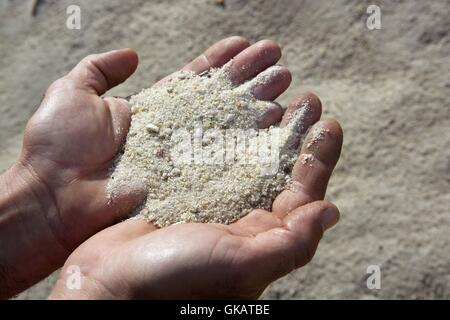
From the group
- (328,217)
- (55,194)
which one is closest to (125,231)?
(55,194)

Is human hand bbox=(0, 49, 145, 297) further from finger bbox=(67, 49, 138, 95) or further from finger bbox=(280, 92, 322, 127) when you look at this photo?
finger bbox=(280, 92, 322, 127)

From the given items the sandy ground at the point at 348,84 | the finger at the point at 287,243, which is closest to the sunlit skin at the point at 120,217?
the finger at the point at 287,243

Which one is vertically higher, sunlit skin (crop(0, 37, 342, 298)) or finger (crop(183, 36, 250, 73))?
finger (crop(183, 36, 250, 73))

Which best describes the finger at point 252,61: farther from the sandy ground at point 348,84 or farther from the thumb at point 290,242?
the thumb at point 290,242

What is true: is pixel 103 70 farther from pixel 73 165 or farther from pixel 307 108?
pixel 307 108

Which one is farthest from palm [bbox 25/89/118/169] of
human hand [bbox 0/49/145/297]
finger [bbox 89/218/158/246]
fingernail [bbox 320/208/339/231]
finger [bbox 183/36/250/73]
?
fingernail [bbox 320/208/339/231]
